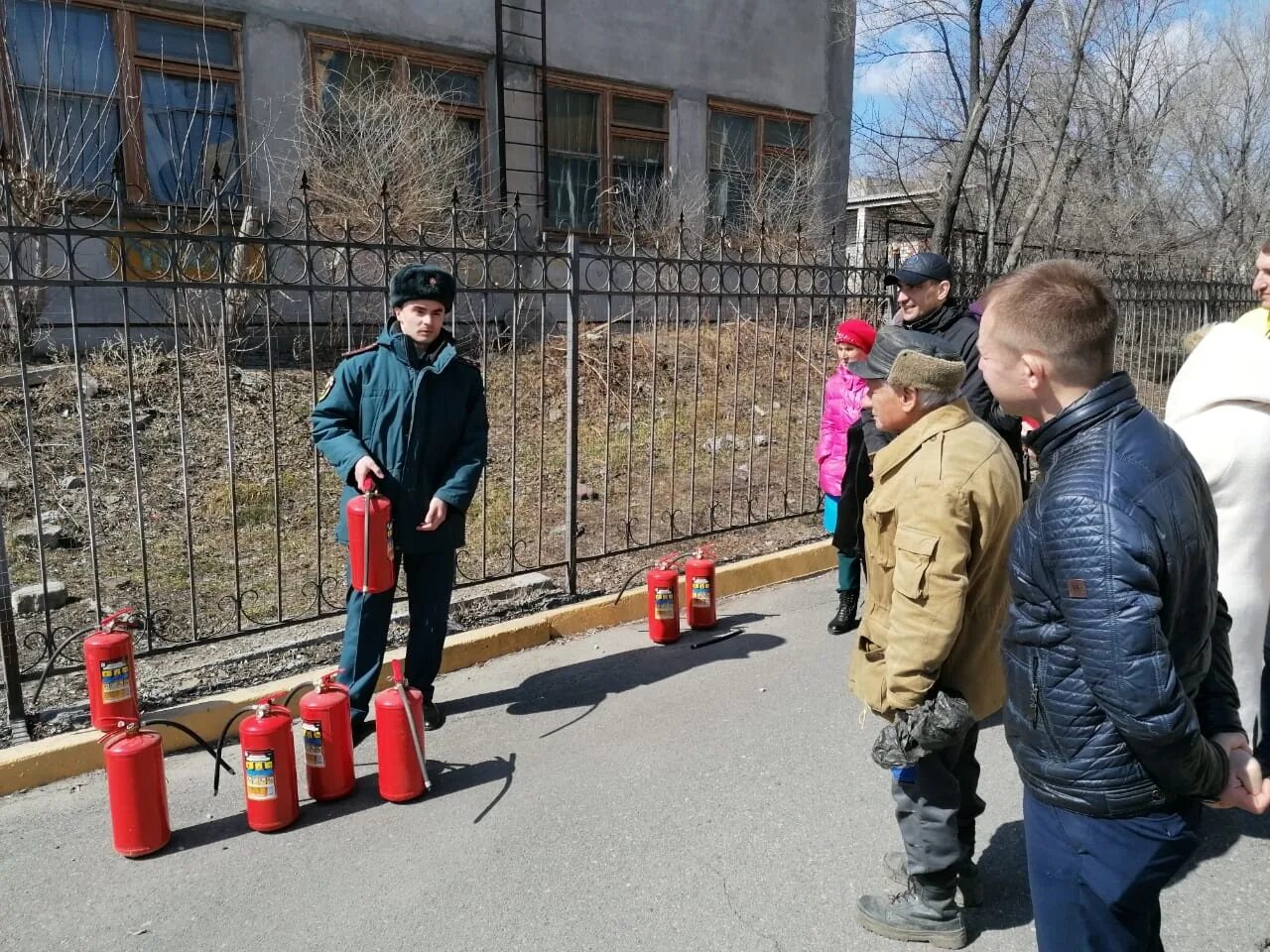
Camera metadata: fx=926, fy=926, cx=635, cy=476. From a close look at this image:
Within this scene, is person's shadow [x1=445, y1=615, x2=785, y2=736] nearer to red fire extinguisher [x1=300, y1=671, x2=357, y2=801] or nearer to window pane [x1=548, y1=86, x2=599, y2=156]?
red fire extinguisher [x1=300, y1=671, x2=357, y2=801]

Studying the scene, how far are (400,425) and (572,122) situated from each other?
1119 centimetres

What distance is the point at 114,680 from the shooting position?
357 cm

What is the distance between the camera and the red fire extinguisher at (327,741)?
3.43 metres

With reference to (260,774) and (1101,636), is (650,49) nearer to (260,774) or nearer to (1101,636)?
(260,774)

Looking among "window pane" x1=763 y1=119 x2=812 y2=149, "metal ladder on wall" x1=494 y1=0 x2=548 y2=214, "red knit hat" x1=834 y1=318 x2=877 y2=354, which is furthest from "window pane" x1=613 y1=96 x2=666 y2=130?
"red knit hat" x1=834 y1=318 x2=877 y2=354

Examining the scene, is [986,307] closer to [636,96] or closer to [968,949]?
[968,949]

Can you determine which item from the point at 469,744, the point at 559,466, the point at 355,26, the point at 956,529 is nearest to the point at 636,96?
the point at 355,26

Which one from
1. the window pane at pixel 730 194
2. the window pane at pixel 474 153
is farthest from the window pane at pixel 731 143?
the window pane at pixel 474 153

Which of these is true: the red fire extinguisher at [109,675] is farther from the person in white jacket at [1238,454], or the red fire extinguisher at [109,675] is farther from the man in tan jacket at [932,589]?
the person in white jacket at [1238,454]

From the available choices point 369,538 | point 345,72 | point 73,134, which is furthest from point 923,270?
point 345,72

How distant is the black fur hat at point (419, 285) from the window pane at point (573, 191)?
400 inches

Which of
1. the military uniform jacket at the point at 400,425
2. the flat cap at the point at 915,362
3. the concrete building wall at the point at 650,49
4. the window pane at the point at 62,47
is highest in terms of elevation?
the concrete building wall at the point at 650,49

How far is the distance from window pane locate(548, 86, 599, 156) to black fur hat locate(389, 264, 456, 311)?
10625 millimetres

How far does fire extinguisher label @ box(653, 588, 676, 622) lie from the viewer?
5176 mm
